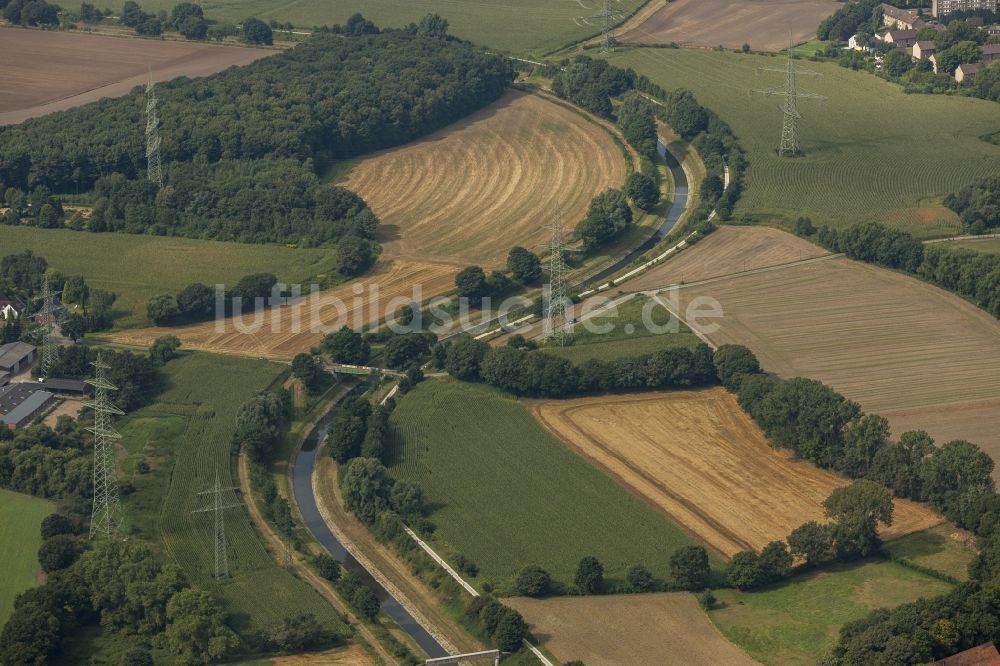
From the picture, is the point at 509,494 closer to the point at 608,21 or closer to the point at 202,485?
the point at 202,485

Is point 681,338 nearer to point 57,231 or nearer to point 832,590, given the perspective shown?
point 832,590

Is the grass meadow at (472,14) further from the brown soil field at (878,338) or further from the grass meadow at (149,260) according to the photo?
the brown soil field at (878,338)

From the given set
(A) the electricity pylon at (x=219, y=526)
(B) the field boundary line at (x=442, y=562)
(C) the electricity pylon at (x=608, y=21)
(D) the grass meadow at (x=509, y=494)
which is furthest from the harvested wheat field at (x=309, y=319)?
(C) the electricity pylon at (x=608, y=21)

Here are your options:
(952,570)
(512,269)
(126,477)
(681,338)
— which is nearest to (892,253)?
(681,338)

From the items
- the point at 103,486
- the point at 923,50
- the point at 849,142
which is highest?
the point at 923,50

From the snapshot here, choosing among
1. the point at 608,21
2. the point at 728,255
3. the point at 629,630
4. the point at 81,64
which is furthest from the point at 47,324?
the point at 608,21

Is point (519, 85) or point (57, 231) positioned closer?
point (57, 231)

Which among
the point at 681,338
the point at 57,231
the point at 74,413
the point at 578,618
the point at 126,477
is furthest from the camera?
the point at 57,231
